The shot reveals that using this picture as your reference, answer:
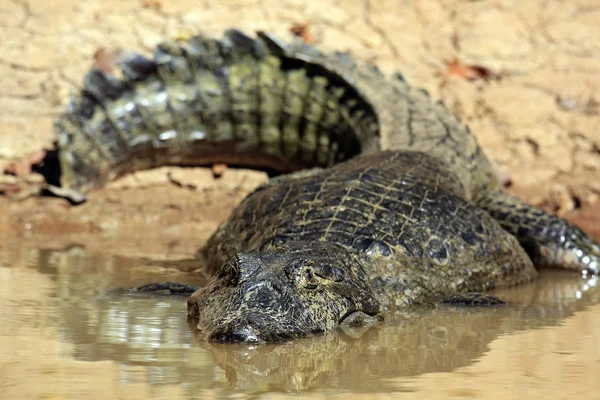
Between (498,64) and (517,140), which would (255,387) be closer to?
(517,140)

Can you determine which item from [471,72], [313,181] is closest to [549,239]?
[313,181]

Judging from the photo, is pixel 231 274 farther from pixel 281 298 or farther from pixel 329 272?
pixel 329 272

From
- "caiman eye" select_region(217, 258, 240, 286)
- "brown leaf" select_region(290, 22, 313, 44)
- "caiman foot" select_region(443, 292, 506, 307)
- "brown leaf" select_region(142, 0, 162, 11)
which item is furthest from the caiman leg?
"brown leaf" select_region(142, 0, 162, 11)

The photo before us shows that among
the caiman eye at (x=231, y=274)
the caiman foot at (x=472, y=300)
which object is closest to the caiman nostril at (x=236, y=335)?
the caiman eye at (x=231, y=274)

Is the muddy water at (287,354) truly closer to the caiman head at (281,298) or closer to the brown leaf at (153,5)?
the caiman head at (281,298)

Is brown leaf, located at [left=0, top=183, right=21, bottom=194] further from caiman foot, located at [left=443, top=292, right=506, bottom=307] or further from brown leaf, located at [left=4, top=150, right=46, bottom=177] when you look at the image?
caiman foot, located at [left=443, top=292, right=506, bottom=307]

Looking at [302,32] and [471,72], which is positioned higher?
[302,32]
